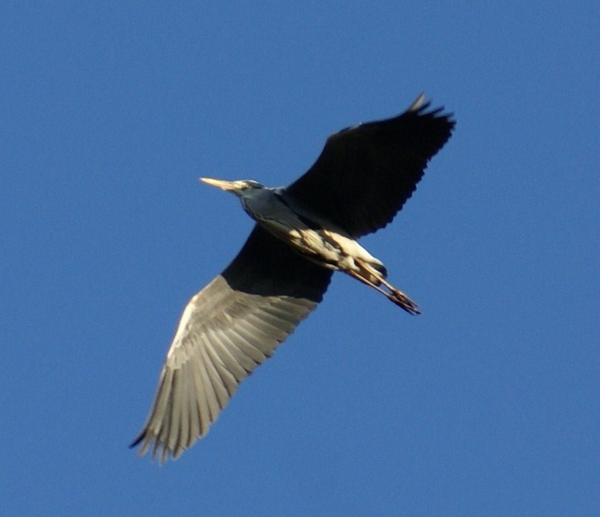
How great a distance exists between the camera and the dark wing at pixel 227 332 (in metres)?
14.3

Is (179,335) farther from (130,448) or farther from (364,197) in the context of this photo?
(364,197)

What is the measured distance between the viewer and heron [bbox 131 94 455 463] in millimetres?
13953

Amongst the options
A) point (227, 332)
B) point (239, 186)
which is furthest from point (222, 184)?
point (227, 332)

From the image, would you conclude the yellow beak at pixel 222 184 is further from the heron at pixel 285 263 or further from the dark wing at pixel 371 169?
the dark wing at pixel 371 169

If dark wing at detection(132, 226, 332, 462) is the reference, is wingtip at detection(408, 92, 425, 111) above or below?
above

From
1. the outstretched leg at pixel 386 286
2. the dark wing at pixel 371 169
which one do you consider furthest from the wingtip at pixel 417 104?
the outstretched leg at pixel 386 286

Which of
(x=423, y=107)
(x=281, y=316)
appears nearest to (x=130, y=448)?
(x=281, y=316)

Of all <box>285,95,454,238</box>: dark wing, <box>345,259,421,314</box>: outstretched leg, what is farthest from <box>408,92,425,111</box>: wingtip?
<box>345,259,421,314</box>: outstretched leg

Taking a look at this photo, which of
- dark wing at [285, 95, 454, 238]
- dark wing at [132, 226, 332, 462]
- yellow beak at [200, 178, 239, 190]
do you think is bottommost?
dark wing at [132, 226, 332, 462]

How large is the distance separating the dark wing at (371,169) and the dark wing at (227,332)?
0.78m

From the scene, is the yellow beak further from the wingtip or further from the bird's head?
the wingtip

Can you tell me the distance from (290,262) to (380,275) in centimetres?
102

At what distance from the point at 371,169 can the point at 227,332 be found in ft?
7.68

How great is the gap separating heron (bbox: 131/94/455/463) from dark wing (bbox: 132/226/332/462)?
0.03 feet
